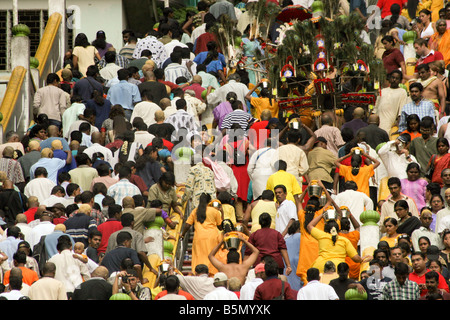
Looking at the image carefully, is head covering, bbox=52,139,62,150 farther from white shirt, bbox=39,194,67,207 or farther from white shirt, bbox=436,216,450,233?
white shirt, bbox=436,216,450,233

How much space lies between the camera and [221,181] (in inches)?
898

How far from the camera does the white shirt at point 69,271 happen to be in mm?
19234

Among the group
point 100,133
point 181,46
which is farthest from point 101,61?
point 100,133

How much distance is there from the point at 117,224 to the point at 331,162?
435 centimetres

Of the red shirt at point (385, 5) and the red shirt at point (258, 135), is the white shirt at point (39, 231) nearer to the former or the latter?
the red shirt at point (258, 135)

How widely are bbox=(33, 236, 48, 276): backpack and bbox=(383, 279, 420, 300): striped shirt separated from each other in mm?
5166

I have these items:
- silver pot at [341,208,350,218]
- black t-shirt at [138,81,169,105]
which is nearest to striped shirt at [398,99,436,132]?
silver pot at [341,208,350,218]

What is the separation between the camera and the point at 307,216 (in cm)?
2053

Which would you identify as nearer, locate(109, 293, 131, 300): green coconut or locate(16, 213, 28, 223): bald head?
locate(109, 293, 131, 300): green coconut

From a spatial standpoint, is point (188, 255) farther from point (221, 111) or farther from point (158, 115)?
point (221, 111)

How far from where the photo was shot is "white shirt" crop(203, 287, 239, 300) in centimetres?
1775

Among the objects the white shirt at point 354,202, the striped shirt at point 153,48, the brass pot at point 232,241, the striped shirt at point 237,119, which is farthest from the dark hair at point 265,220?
the striped shirt at point 153,48
